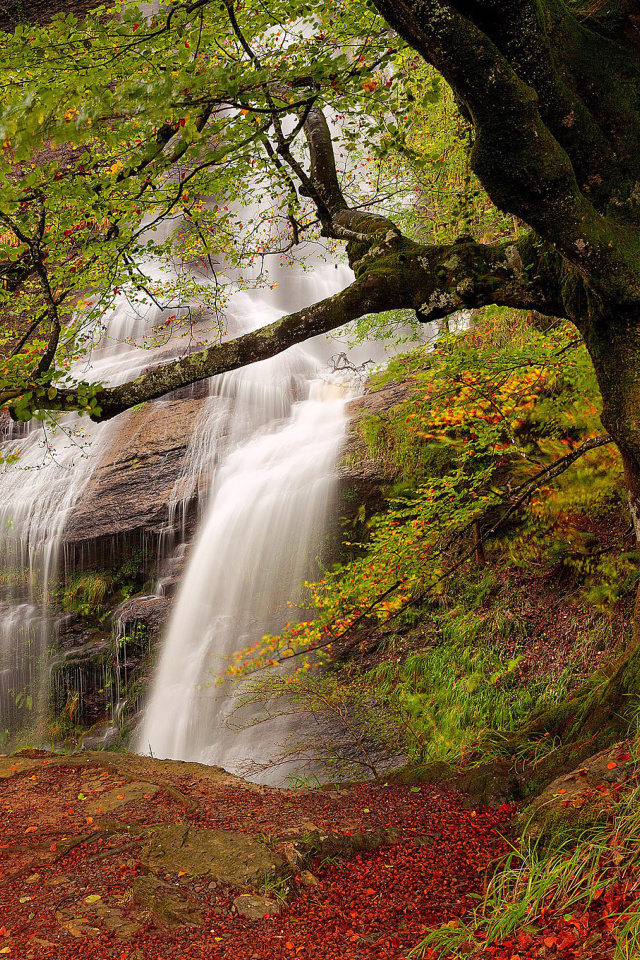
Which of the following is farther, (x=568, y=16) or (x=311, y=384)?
(x=311, y=384)

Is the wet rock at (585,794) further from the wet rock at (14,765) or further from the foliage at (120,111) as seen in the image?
the wet rock at (14,765)

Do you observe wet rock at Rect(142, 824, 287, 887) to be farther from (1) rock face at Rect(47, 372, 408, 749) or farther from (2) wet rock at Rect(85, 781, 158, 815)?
(1) rock face at Rect(47, 372, 408, 749)

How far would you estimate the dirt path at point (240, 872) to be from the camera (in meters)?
2.85

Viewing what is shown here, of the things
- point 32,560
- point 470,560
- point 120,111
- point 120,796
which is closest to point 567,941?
point 120,111

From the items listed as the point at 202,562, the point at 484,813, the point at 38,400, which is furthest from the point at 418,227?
the point at 484,813

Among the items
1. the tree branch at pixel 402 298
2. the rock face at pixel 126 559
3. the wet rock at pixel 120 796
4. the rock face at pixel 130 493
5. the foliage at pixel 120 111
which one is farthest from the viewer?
the rock face at pixel 130 493

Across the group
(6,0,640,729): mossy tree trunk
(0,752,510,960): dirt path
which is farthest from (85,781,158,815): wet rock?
(6,0,640,729): mossy tree trunk

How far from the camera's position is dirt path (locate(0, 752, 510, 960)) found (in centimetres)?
285

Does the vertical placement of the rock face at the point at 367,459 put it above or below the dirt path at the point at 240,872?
above

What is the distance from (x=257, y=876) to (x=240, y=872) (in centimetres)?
13

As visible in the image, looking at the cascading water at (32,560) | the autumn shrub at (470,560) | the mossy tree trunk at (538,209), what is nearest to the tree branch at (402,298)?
Result: the mossy tree trunk at (538,209)

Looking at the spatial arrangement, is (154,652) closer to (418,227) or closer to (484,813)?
(484,813)

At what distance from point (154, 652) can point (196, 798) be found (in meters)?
5.70

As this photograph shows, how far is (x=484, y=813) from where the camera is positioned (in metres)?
3.82
